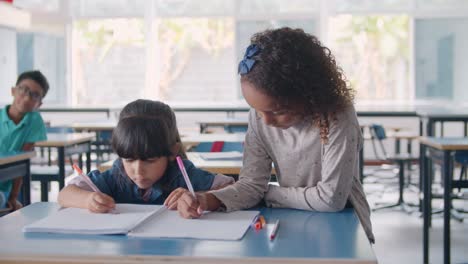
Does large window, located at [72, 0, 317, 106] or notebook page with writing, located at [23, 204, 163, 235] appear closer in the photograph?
notebook page with writing, located at [23, 204, 163, 235]

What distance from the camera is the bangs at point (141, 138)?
1.67 m

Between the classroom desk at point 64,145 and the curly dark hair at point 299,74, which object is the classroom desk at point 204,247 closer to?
the curly dark hair at point 299,74

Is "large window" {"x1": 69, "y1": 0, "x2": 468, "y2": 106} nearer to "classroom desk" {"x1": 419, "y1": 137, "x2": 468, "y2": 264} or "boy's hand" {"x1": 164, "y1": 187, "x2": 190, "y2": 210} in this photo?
"classroom desk" {"x1": 419, "y1": 137, "x2": 468, "y2": 264}

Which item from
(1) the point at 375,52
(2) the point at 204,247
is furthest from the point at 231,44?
(2) the point at 204,247

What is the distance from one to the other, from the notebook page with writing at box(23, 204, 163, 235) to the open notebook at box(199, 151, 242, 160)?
4.14 feet

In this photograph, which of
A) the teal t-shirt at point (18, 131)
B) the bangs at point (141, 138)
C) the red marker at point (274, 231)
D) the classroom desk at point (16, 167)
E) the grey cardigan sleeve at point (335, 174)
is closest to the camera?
the red marker at point (274, 231)

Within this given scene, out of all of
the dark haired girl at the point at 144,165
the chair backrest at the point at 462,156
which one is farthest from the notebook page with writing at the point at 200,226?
the chair backrest at the point at 462,156

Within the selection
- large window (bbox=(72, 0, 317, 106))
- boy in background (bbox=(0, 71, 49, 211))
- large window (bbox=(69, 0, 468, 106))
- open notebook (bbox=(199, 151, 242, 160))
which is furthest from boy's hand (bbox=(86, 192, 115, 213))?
large window (bbox=(72, 0, 317, 106))

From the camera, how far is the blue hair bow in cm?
148

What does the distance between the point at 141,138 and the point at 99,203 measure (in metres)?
0.26

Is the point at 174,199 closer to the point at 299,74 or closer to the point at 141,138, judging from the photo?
the point at 141,138

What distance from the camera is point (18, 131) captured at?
3.59 meters

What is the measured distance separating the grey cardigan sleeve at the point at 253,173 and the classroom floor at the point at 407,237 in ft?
6.76

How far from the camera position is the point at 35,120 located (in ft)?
12.0
